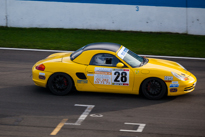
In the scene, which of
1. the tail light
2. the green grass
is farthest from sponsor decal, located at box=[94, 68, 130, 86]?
the green grass

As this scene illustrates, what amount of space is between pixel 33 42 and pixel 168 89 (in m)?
8.53

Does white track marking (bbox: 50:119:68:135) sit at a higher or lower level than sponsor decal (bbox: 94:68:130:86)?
lower

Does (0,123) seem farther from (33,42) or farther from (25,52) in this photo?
(33,42)

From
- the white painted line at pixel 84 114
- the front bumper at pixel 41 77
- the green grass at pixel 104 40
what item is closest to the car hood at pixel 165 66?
the white painted line at pixel 84 114

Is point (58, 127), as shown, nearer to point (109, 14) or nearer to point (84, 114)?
point (84, 114)

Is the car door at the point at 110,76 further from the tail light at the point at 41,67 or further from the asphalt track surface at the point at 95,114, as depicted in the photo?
the tail light at the point at 41,67

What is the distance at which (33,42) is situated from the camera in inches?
594

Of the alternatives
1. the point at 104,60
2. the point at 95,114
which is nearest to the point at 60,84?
the point at 104,60

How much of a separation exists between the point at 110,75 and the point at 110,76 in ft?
0.08

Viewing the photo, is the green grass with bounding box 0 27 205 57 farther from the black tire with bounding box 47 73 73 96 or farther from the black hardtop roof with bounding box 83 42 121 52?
the black tire with bounding box 47 73 73 96

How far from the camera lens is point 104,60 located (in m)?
8.52

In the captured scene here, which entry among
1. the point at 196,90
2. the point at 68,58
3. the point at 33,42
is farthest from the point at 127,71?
the point at 33,42

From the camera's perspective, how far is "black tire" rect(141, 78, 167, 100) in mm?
8312

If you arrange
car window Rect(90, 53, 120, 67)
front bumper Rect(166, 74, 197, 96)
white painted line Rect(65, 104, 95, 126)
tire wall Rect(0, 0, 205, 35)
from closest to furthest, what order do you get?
white painted line Rect(65, 104, 95, 126), front bumper Rect(166, 74, 197, 96), car window Rect(90, 53, 120, 67), tire wall Rect(0, 0, 205, 35)
